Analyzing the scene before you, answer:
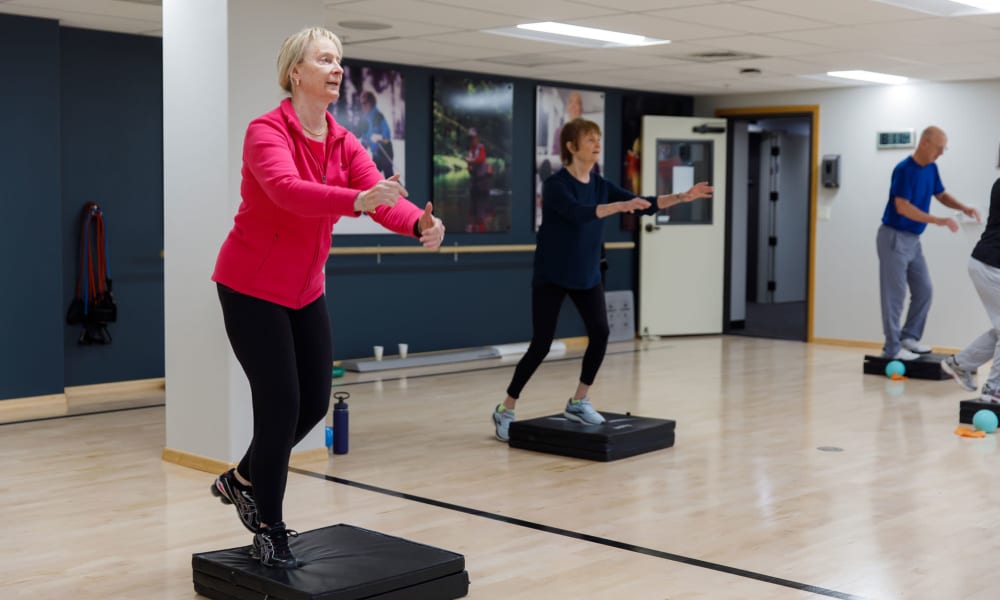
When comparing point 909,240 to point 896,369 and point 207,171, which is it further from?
point 207,171

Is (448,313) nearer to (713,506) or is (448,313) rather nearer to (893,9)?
(893,9)

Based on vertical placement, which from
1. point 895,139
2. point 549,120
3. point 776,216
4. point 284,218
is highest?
point 549,120

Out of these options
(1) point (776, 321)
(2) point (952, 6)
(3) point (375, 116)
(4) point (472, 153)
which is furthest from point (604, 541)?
(1) point (776, 321)

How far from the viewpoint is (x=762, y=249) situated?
48.4 ft

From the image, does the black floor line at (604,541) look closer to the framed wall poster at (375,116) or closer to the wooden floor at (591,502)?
the wooden floor at (591,502)

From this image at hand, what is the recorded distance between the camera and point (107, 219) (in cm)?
746

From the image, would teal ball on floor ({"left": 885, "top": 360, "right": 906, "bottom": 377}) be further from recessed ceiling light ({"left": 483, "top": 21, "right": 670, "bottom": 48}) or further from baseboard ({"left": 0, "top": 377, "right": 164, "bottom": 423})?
baseboard ({"left": 0, "top": 377, "right": 164, "bottom": 423})

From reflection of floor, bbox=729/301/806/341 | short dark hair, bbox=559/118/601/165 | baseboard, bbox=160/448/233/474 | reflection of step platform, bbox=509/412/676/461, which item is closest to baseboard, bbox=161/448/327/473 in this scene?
baseboard, bbox=160/448/233/474

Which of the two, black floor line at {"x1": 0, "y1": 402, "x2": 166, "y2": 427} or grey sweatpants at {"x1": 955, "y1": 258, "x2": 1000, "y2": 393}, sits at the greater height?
grey sweatpants at {"x1": 955, "y1": 258, "x2": 1000, "y2": 393}

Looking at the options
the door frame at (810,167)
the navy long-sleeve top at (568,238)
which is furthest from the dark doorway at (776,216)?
the navy long-sleeve top at (568,238)

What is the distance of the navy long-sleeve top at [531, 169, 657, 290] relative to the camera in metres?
5.46

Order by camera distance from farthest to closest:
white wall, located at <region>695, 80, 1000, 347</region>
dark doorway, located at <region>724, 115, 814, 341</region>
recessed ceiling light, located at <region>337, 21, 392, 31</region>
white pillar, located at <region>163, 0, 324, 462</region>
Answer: dark doorway, located at <region>724, 115, 814, 341</region>
white wall, located at <region>695, 80, 1000, 347</region>
recessed ceiling light, located at <region>337, 21, 392, 31</region>
white pillar, located at <region>163, 0, 324, 462</region>

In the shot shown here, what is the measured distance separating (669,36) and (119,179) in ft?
12.1

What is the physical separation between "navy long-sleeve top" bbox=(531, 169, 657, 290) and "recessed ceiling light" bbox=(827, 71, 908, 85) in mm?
4643
